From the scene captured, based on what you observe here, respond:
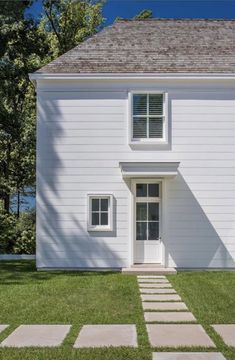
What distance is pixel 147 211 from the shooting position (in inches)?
593

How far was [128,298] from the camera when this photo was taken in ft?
32.1

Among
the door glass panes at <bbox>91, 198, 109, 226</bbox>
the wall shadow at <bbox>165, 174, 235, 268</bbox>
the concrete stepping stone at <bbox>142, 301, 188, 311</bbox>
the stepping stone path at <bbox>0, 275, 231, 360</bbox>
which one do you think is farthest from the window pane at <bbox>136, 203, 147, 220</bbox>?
the stepping stone path at <bbox>0, 275, 231, 360</bbox>

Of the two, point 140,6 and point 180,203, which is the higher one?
point 140,6

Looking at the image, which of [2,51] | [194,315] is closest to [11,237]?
[2,51]

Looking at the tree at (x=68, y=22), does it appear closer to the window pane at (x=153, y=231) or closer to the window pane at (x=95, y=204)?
the window pane at (x=95, y=204)

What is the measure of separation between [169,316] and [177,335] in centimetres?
136

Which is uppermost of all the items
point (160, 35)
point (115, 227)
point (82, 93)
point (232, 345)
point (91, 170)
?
point (160, 35)

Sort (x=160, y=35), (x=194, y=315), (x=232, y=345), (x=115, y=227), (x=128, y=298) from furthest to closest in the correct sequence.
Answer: (x=160, y=35)
(x=115, y=227)
(x=128, y=298)
(x=194, y=315)
(x=232, y=345)

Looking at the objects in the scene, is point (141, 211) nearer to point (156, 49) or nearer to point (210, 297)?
point (156, 49)

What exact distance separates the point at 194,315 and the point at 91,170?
7.49m

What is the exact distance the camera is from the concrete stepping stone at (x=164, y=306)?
8.81 metres

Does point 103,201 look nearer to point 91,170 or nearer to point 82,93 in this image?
point 91,170

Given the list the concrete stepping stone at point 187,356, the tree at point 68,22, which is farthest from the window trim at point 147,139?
the tree at point 68,22

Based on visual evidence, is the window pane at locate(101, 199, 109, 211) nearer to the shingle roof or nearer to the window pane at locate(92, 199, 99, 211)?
the window pane at locate(92, 199, 99, 211)
